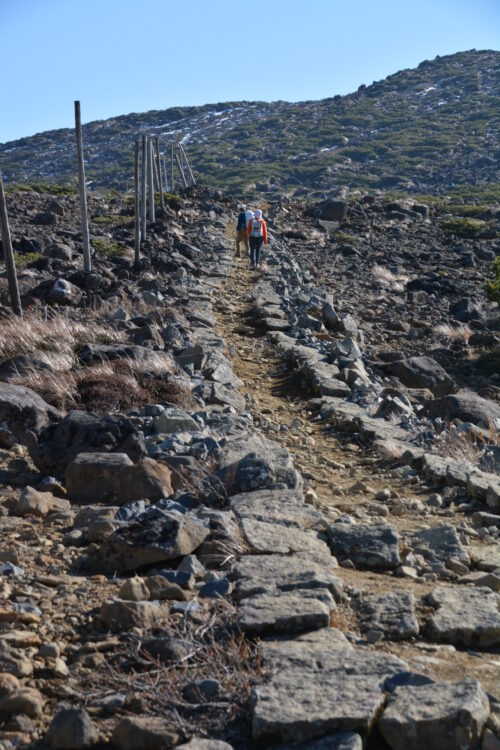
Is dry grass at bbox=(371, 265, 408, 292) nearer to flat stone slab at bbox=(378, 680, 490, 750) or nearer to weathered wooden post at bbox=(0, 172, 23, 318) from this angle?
weathered wooden post at bbox=(0, 172, 23, 318)

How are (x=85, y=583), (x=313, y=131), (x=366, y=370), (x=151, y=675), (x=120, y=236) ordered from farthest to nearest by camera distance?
(x=313, y=131), (x=120, y=236), (x=366, y=370), (x=85, y=583), (x=151, y=675)

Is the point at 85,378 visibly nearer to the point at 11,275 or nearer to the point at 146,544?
the point at 146,544

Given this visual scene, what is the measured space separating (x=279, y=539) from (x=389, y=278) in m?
21.8

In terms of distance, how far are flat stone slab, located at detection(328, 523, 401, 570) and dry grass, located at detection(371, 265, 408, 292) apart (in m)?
19.5

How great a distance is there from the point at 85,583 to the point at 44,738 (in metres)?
1.37

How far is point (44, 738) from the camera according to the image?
9.32 ft

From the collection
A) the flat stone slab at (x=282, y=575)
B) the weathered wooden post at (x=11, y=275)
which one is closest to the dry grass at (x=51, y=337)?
the weathered wooden post at (x=11, y=275)

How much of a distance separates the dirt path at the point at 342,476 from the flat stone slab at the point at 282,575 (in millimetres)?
155

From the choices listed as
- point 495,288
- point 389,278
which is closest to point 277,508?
point 495,288

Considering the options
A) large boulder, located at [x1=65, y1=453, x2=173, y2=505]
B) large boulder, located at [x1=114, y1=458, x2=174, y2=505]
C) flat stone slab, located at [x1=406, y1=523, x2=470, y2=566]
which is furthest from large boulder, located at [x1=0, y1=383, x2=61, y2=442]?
flat stone slab, located at [x1=406, y1=523, x2=470, y2=566]

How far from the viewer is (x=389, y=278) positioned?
25.7 metres

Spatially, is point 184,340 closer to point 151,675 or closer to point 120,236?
point 151,675

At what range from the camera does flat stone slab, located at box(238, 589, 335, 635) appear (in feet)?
11.7

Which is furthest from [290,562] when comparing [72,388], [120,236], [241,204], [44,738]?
[241,204]
